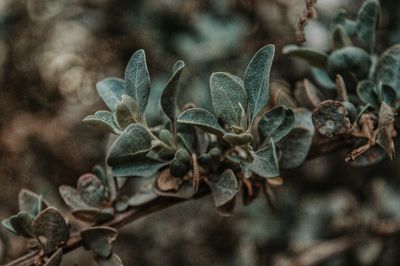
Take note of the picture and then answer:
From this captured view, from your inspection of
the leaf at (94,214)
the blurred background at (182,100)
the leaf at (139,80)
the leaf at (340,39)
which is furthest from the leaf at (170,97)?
the blurred background at (182,100)

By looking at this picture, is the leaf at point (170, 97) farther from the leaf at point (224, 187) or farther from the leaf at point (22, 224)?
the leaf at point (22, 224)

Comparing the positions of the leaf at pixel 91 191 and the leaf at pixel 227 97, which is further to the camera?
the leaf at pixel 91 191

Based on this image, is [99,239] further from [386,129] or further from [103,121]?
[386,129]

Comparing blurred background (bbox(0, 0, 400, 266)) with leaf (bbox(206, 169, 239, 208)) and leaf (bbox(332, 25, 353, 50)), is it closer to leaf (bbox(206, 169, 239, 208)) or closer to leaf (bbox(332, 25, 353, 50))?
leaf (bbox(332, 25, 353, 50))

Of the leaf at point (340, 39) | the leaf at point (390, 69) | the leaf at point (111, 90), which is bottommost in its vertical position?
the leaf at point (390, 69)

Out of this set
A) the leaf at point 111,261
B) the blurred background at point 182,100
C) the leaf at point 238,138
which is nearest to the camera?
the leaf at point 238,138

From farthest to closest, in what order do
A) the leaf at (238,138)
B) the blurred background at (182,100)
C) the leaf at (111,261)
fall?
the blurred background at (182,100), the leaf at (111,261), the leaf at (238,138)

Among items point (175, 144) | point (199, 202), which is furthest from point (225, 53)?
point (175, 144)

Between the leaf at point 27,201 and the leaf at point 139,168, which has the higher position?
the leaf at point 139,168
